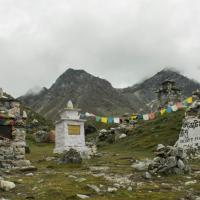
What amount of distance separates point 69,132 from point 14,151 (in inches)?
606

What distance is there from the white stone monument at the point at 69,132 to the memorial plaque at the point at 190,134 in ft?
32.7

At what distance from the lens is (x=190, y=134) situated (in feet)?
119

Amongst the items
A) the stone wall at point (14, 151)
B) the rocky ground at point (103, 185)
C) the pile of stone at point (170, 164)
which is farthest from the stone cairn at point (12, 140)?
the pile of stone at point (170, 164)

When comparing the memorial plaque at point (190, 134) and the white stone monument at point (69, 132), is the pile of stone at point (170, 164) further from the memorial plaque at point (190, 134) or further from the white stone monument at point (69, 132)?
the white stone monument at point (69, 132)

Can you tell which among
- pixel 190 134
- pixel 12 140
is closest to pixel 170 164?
pixel 12 140

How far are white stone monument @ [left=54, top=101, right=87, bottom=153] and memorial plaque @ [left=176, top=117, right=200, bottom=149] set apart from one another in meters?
9.96

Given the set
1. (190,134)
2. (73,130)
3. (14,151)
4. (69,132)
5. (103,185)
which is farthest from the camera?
(73,130)

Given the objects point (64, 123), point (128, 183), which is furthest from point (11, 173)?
point (64, 123)

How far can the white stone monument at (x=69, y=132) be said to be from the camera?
3997cm

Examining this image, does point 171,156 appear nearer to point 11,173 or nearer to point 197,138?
point 11,173

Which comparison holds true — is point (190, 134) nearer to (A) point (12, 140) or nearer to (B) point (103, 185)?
(A) point (12, 140)

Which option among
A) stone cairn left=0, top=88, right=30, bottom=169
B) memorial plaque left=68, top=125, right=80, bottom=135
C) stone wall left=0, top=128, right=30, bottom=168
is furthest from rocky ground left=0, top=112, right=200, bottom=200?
memorial plaque left=68, top=125, right=80, bottom=135

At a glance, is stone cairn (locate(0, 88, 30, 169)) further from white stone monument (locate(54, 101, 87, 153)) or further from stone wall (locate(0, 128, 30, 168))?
white stone monument (locate(54, 101, 87, 153))

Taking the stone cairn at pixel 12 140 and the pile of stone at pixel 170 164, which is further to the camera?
the stone cairn at pixel 12 140
